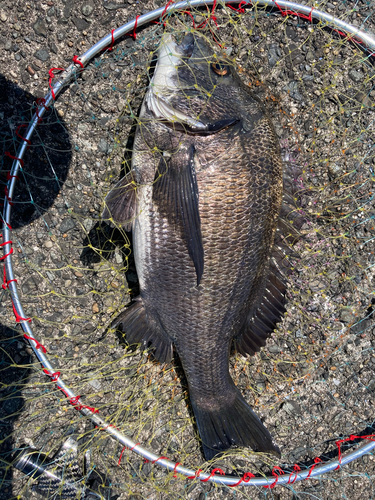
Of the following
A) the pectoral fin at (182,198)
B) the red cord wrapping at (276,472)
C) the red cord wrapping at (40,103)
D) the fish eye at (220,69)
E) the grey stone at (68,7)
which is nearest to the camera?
the pectoral fin at (182,198)

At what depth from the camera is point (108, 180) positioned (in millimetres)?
2016

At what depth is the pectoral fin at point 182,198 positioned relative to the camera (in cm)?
160

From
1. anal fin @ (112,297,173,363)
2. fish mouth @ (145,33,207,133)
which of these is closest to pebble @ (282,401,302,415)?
anal fin @ (112,297,173,363)

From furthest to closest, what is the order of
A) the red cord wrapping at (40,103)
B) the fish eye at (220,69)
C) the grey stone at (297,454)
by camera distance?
the grey stone at (297,454) < the red cord wrapping at (40,103) < the fish eye at (220,69)

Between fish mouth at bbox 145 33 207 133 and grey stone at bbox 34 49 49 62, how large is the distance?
702 millimetres

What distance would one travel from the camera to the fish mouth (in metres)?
1.66

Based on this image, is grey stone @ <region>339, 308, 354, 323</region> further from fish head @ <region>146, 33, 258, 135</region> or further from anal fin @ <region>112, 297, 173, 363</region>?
fish head @ <region>146, 33, 258, 135</region>

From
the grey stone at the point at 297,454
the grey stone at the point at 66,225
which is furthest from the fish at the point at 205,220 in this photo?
the grey stone at the point at 297,454

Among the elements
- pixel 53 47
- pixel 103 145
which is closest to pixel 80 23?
pixel 53 47

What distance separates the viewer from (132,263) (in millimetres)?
2084

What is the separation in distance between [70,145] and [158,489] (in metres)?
2.11

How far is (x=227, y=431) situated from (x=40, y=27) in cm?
255

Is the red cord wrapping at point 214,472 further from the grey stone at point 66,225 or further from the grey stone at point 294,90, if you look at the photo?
the grey stone at point 294,90

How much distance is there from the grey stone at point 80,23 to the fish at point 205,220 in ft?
Result: 1.86
